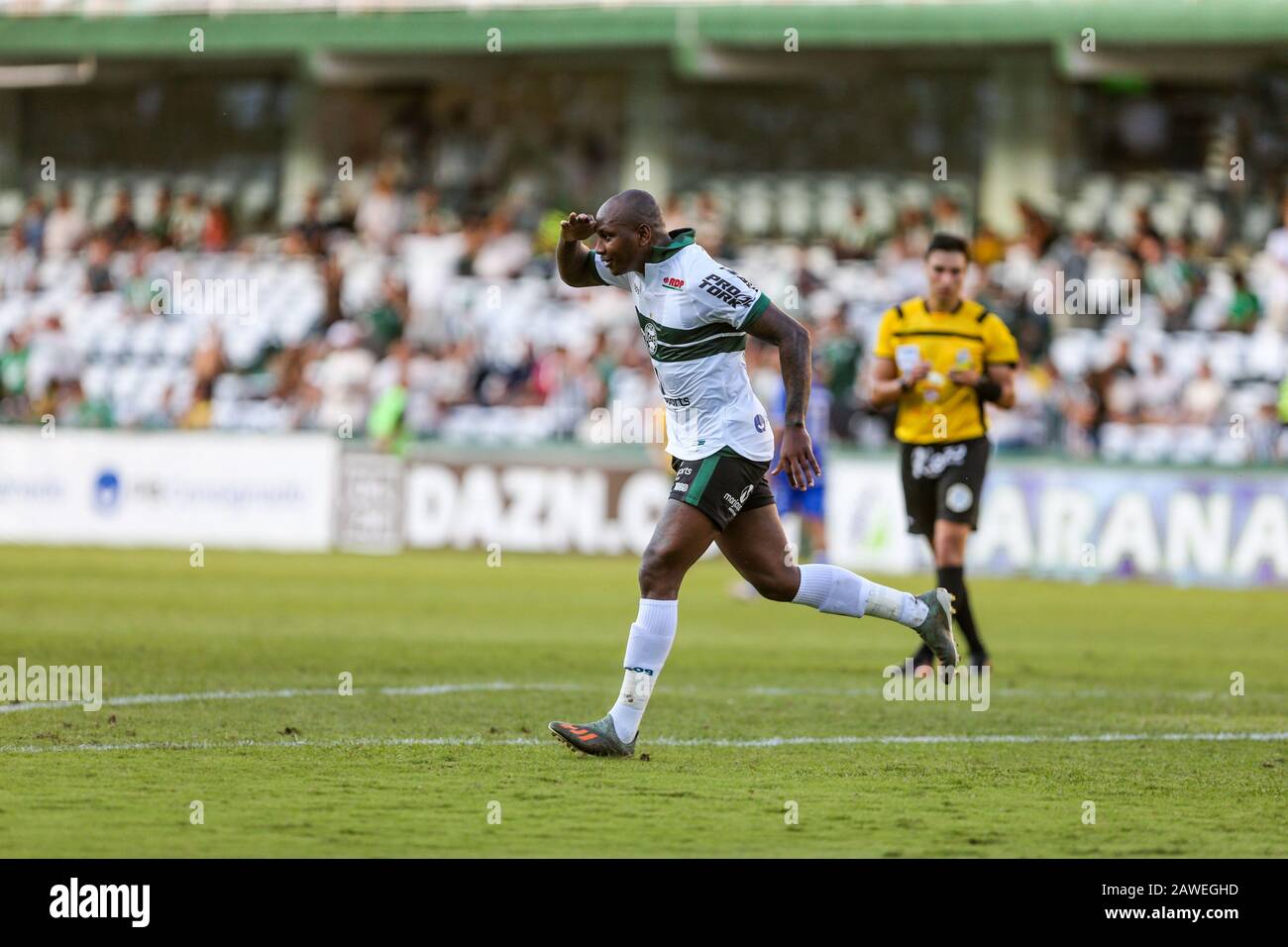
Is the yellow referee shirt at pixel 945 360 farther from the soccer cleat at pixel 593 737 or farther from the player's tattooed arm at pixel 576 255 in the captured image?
the soccer cleat at pixel 593 737

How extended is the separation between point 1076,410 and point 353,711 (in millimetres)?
15368

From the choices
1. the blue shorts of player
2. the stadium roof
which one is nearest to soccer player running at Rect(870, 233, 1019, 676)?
the blue shorts of player

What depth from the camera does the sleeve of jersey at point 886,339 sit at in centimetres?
1183

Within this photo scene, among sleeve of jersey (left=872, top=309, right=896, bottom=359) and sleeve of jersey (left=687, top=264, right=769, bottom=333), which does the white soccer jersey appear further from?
sleeve of jersey (left=872, top=309, right=896, bottom=359)

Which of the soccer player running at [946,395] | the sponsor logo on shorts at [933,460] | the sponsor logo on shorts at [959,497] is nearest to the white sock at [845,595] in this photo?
the soccer player running at [946,395]

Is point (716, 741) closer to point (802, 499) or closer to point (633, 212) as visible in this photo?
point (633, 212)

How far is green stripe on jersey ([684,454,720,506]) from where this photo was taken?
27.1 ft

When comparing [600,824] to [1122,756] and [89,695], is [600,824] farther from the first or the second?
[89,695]

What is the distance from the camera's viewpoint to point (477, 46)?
3238 centimetres

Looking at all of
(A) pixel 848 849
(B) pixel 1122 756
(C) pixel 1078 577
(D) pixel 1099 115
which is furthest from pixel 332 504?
(A) pixel 848 849

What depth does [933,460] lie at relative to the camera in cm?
1177

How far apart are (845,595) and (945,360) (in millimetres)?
3182

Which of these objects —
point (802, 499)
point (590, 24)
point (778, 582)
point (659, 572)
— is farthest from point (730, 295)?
point (590, 24)

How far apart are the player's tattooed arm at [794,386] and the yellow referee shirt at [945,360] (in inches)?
137
